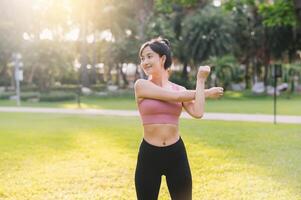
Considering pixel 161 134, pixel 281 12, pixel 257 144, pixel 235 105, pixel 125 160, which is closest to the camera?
pixel 161 134

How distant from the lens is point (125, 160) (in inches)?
387

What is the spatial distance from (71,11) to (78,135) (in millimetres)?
27922

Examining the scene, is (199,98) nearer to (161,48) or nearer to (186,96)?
(186,96)

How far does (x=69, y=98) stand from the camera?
108 feet

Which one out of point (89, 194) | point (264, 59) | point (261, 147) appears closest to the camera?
point (89, 194)

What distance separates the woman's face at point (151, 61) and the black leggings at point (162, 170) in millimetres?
542

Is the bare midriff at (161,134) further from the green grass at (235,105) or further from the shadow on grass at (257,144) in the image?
the green grass at (235,105)

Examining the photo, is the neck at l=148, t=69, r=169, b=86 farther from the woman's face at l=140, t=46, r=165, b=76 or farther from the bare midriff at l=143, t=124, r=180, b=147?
the bare midriff at l=143, t=124, r=180, b=147

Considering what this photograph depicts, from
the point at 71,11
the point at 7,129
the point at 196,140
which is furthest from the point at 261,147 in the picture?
the point at 71,11

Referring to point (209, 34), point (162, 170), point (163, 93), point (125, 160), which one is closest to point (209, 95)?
point (163, 93)

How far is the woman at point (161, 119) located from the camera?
12.6 ft

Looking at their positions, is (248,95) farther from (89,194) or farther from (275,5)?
(89,194)

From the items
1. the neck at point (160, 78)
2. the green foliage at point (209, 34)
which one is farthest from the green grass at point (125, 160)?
the green foliage at point (209, 34)

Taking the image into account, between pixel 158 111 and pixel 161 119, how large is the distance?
64 mm
